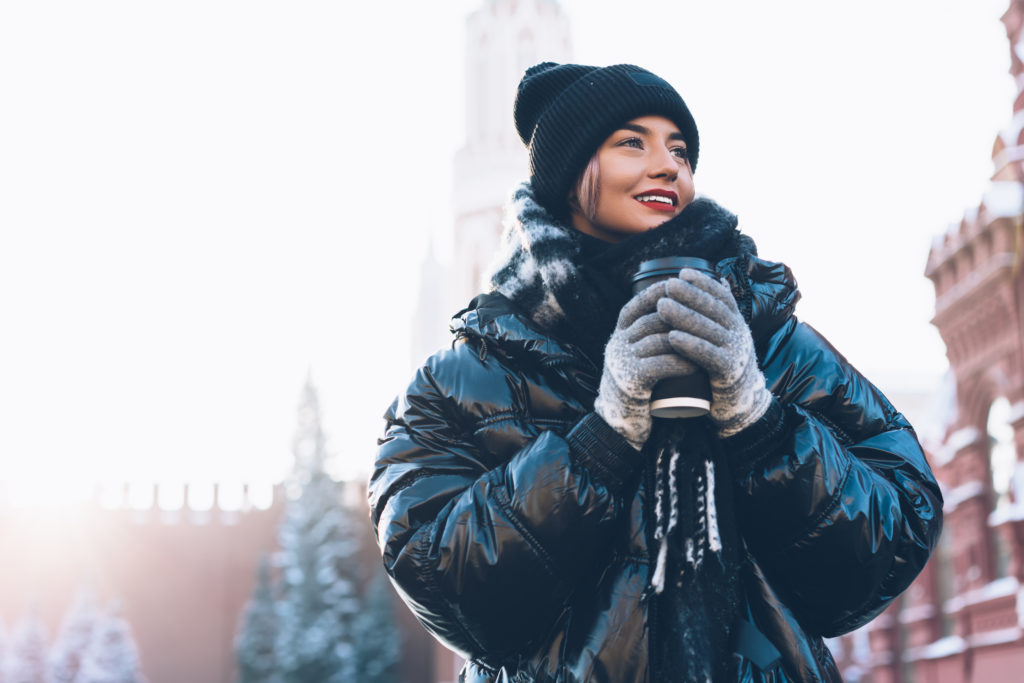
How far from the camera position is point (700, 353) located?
1.78 meters

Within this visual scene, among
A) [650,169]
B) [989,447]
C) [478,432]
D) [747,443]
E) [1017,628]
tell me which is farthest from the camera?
[989,447]

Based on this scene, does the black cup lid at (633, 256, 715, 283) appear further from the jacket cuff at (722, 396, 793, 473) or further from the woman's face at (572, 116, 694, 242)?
the woman's face at (572, 116, 694, 242)

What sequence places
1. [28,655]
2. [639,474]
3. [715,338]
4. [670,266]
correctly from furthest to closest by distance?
1. [28,655]
2. [639,474]
3. [670,266]
4. [715,338]

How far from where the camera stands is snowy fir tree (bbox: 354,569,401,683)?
126 ft

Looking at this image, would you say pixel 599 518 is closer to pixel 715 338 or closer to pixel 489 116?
pixel 715 338

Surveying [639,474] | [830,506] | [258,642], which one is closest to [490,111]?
[258,642]

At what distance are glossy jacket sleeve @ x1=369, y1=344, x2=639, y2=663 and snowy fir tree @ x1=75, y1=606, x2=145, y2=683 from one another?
133ft

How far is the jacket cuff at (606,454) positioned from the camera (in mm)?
1922

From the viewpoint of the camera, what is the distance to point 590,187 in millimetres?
2359

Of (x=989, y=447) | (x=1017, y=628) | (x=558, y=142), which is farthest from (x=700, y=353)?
(x=989, y=447)

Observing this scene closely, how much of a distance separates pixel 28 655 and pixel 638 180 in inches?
1663

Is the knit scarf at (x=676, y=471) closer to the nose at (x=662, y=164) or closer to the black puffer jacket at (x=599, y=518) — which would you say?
the black puffer jacket at (x=599, y=518)

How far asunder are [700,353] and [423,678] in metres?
44.1

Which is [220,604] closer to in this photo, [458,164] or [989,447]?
[458,164]
